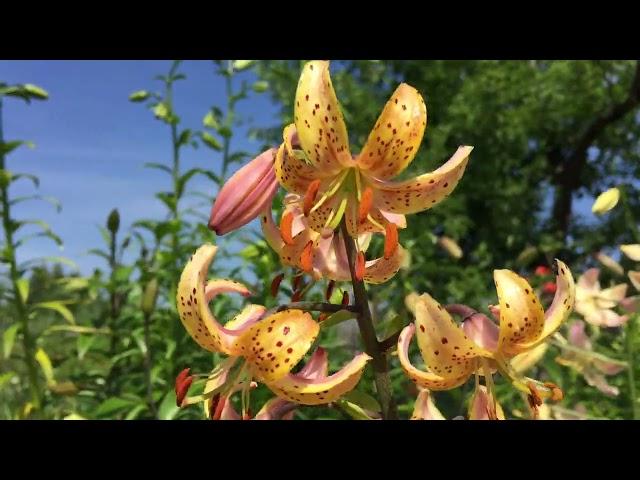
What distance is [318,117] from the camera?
1.89 feet

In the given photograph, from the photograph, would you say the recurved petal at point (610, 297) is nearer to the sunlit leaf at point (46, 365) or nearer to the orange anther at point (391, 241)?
the orange anther at point (391, 241)

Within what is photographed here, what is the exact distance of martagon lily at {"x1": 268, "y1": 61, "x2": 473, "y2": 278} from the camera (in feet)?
1.88

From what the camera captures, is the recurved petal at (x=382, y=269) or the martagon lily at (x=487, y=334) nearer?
the martagon lily at (x=487, y=334)

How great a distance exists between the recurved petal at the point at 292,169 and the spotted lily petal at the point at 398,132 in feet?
0.17

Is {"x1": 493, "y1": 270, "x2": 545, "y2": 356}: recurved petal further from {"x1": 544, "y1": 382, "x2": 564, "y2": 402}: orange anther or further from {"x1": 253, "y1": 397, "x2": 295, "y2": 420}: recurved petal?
{"x1": 253, "y1": 397, "x2": 295, "y2": 420}: recurved petal

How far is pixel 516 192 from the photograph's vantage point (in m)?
7.58

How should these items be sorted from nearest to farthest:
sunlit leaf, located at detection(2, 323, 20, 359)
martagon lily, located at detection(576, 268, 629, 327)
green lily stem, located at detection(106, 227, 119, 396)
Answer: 1. martagon lily, located at detection(576, 268, 629, 327)
2. sunlit leaf, located at detection(2, 323, 20, 359)
3. green lily stem, located at detection(106, 227, 119, 396)

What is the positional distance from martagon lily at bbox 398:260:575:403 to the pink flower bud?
0.53 ft

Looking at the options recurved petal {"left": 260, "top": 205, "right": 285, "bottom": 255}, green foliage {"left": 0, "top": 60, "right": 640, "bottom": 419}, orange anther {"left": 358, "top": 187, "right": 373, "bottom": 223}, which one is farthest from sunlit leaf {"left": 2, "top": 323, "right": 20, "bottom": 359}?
orange anther {"left": 358, "top": 187, "right": 373, "bottom": 223}

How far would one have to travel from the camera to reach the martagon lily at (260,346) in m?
0.52

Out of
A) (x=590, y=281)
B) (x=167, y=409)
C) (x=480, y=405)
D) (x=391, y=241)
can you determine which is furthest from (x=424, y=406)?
(x=590, y=281)

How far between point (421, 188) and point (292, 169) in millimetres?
116

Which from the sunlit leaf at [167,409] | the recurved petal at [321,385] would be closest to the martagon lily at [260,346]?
the recurved petal at [321,385]

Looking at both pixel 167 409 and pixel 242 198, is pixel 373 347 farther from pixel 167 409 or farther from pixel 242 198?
pixel 167 409
